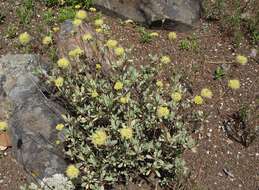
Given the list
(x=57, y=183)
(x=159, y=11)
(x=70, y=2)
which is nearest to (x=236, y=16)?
(x=159, y=11)

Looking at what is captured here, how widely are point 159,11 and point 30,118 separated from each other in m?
2.83

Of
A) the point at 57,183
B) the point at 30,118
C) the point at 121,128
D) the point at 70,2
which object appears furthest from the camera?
the point at 70,2

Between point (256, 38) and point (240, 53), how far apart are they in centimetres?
37

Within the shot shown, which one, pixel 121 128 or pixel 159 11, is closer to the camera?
pixel 121 128

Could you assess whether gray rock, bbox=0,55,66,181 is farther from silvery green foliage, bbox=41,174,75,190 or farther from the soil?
the soil

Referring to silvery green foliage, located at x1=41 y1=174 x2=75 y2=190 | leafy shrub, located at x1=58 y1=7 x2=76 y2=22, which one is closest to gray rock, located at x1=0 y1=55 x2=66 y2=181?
silvery green foliage, located at x1=41 y1=174 x2=75 y2=190

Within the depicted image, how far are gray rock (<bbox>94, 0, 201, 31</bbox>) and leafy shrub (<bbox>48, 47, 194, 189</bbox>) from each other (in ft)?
5.29

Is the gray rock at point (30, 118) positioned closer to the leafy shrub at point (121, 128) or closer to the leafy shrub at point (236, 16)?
the leafy shrub at point (121, 128)

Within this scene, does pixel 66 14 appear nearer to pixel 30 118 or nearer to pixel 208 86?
pixel 30 118

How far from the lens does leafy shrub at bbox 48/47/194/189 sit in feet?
13.7

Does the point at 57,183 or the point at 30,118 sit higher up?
the point at 30,118

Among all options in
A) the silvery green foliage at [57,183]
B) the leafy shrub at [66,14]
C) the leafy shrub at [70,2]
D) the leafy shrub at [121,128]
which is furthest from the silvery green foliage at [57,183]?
the leafy shrub at [70,2]

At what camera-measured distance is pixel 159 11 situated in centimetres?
613

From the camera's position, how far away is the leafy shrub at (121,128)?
4.18 meters
